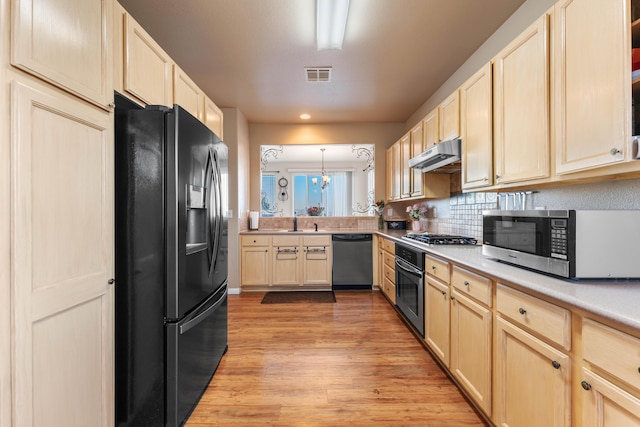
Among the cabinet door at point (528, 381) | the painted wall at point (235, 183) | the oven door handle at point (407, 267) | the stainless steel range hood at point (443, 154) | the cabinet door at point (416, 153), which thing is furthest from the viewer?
the painted wall at point (235, 183)

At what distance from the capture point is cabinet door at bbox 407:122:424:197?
3.31m

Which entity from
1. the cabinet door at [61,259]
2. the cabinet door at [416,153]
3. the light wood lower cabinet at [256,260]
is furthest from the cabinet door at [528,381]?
A: the light wood lower cabinet at [256,260]

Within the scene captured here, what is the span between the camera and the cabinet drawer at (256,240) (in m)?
4.28

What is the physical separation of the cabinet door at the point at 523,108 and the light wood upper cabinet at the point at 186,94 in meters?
2.17

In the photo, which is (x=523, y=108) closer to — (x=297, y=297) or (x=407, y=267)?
(x=407, y=267)

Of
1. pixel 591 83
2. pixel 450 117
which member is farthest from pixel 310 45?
pixel 591 83

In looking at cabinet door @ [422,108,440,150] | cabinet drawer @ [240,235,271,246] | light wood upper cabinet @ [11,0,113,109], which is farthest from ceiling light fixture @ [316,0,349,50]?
cabinet drawer @ [240,235,271,246]

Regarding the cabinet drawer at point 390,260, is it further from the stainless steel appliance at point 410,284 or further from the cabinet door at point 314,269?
the cabinet door at point 314,269

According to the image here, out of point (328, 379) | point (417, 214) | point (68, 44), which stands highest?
point (68, 44)

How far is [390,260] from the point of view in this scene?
360cm

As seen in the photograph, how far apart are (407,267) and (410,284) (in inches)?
6.4

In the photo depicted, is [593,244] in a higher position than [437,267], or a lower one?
higher

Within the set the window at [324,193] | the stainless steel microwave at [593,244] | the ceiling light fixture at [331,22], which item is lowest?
the stainless steel microwave at [593,244]

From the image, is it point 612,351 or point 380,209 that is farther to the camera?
point 380,209
